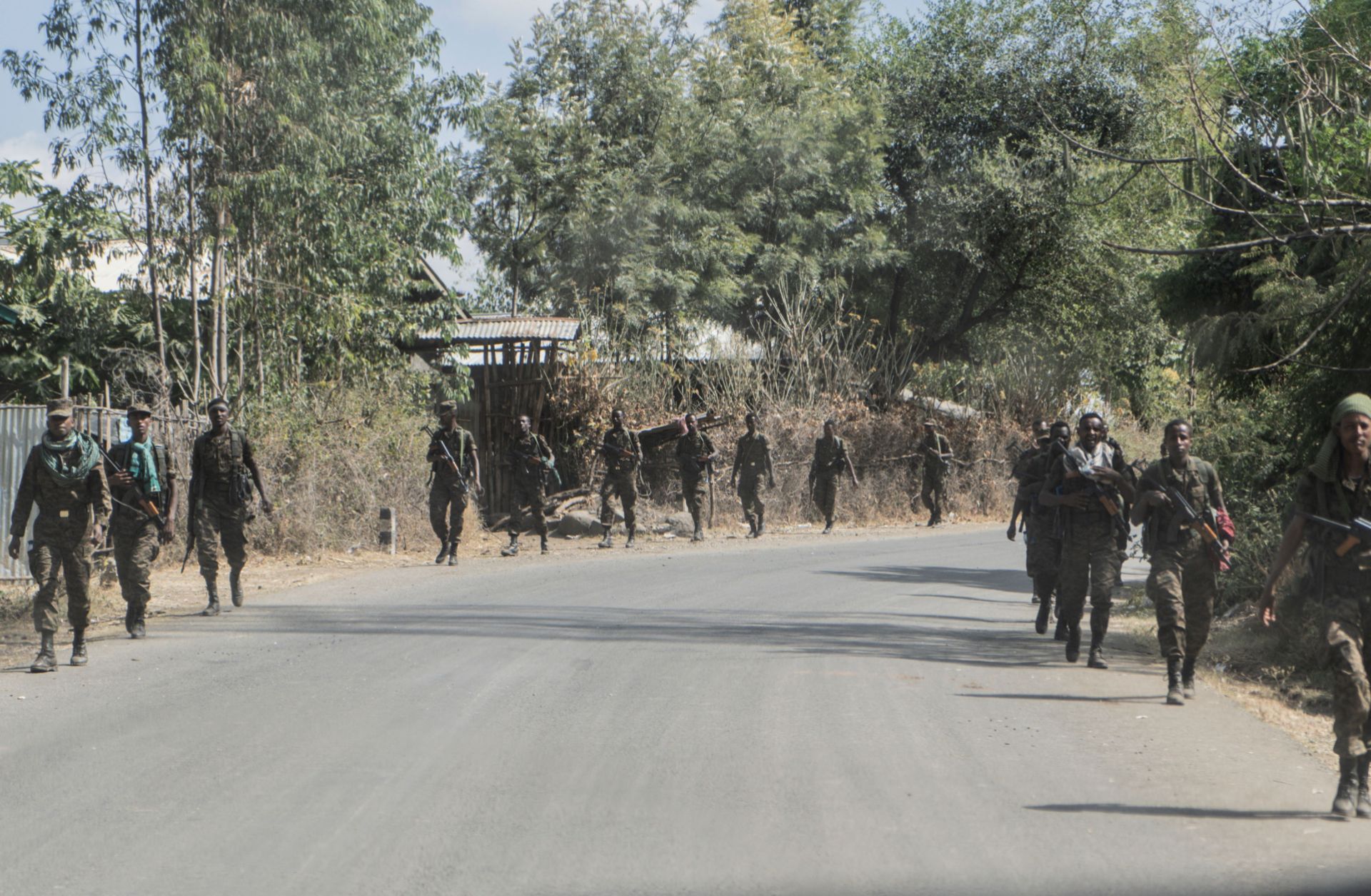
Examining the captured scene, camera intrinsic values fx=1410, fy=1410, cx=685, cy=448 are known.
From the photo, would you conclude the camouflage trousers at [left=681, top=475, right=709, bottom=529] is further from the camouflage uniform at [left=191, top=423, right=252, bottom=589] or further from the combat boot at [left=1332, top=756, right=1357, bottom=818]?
the combat boot at [left=1332, top=756, right=1357, bottom=818]

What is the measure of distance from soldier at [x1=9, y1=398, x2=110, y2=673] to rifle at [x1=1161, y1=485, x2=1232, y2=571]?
6.86 meters

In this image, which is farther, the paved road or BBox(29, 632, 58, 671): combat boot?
BBox(29, 632, 58, 671): combat boot

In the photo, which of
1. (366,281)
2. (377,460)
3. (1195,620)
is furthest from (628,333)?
(1195,620)

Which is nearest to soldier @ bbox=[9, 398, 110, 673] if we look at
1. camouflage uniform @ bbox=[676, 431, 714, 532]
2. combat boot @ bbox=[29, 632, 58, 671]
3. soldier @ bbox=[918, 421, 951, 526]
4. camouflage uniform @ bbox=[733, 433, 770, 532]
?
combat boot @ bbox=[29, 632, 58, 671]

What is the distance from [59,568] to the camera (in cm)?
923

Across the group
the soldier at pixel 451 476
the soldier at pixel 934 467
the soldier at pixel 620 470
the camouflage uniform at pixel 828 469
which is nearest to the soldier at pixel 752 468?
the camouflage uniform at pixel 828 469

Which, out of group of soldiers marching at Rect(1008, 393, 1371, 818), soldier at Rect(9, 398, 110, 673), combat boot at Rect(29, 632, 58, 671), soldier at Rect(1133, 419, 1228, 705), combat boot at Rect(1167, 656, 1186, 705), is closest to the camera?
group of soldiers marching at Rect(1008, 393, 1371, 818)

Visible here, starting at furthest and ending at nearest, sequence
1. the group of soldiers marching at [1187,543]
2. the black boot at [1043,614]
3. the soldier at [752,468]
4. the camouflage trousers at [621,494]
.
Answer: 1. the soldier at [752,468]
2. the camouflage trousers at [621,494]
3. the black boot at [1043,614]
4. the group of soldiers marching at [1187,543]

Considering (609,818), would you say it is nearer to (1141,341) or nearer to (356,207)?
(356,207)

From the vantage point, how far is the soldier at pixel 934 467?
25.4m

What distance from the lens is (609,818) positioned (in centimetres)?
545

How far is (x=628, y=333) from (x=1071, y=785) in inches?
964

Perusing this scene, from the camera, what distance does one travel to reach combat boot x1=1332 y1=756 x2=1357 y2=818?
568cm

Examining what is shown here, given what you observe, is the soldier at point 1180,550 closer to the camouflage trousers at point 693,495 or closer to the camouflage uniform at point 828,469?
the camouflage trousers at point 693,495
